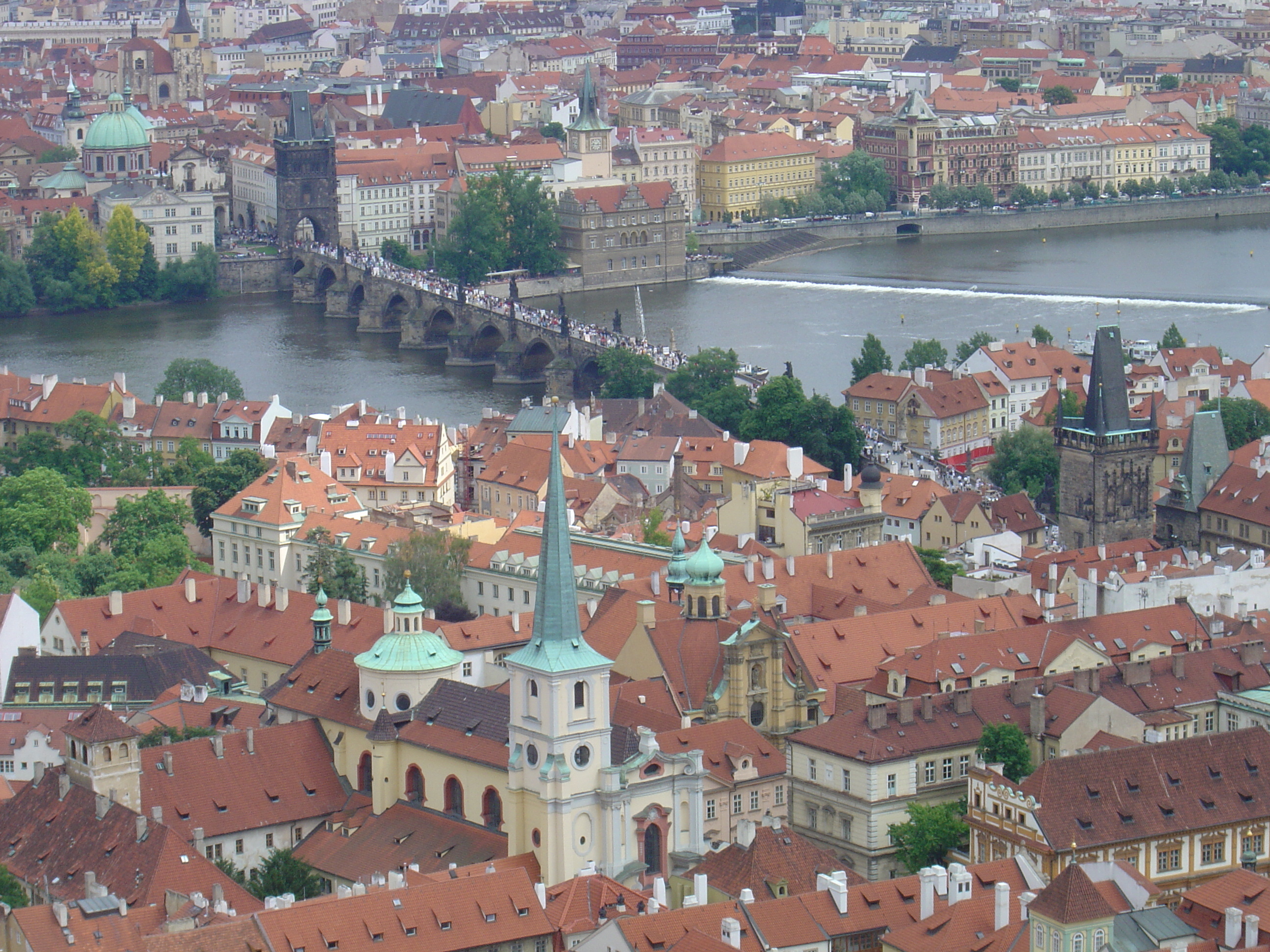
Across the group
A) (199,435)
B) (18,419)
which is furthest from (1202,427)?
(18,419)

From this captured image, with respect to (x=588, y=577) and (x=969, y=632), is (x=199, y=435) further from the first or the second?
(x=969, y=632)

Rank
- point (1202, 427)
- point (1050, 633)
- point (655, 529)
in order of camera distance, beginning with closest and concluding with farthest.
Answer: point (1050, 633) → point (655, 529) → point (1202, 427)

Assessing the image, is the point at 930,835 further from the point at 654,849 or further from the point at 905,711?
the point at 654,849

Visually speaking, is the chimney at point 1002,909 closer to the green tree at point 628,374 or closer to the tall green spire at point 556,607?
the tall green spire at point 556,607

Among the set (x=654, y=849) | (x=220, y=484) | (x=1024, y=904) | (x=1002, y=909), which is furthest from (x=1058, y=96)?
(x=1024, y=904)

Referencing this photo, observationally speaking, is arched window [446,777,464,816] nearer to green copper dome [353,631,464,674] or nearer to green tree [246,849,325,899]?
green tree [246,849,325,899]

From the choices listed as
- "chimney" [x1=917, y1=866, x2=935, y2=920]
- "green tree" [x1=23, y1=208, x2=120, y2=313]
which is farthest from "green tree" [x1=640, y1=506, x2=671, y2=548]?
"green tree" [x1=23, y1=208, x2=120, y2=313]
